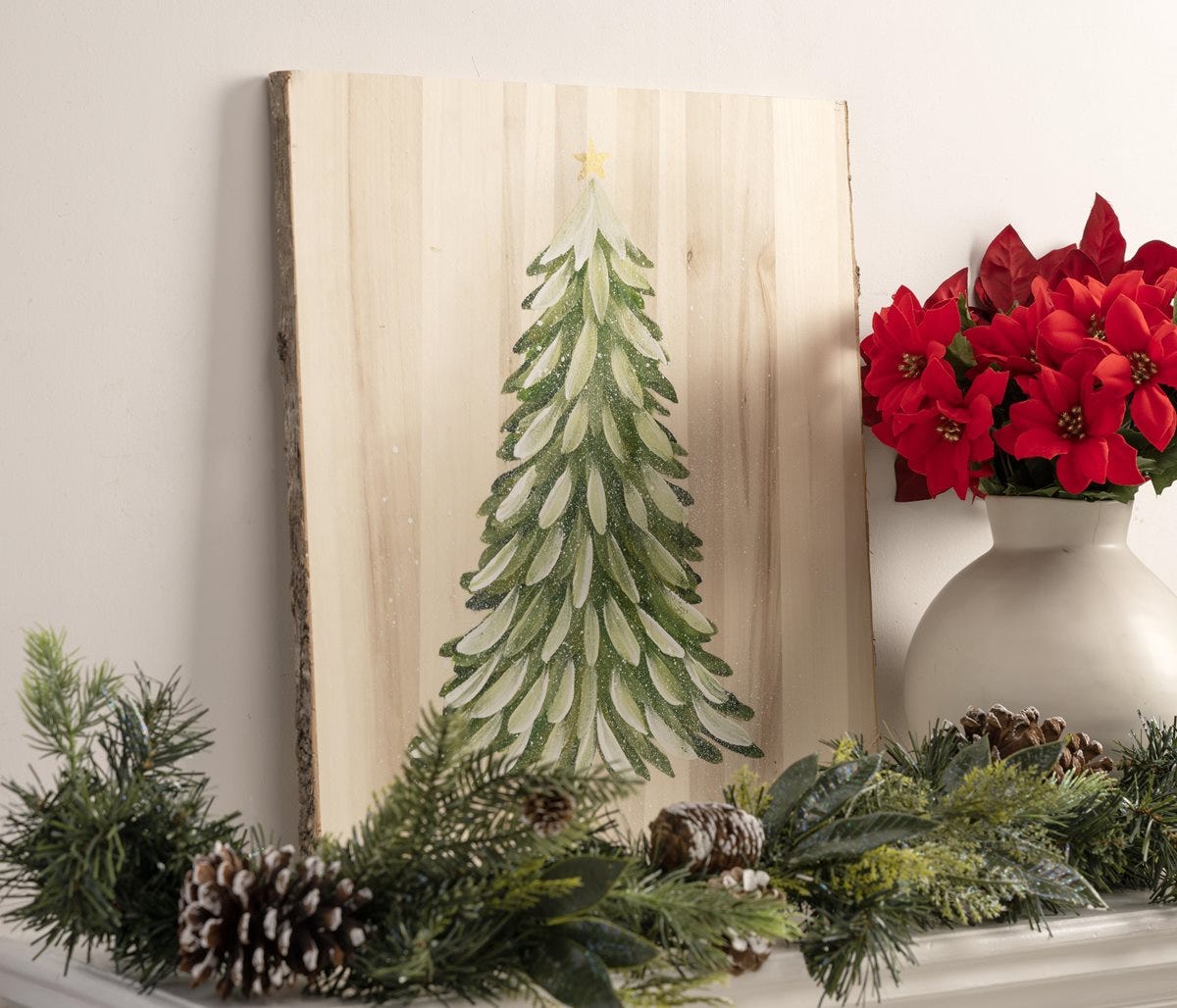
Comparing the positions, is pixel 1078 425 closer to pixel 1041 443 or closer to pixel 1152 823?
pixel 1041 443

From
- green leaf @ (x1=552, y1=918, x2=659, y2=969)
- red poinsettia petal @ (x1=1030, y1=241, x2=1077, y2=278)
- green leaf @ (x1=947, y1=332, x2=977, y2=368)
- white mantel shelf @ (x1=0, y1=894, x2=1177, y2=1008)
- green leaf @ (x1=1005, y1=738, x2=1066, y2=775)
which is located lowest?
white mantel shelf @ (x1=0, y1=894, x2=1177, y2=1008)

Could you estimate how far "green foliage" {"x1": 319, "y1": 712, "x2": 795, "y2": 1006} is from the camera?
0.55m

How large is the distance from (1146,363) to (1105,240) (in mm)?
214

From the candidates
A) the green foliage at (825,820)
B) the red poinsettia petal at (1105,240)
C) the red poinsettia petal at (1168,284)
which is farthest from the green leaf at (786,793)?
the red poinsettia petal at (1105,240)

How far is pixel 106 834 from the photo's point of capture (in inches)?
22.5

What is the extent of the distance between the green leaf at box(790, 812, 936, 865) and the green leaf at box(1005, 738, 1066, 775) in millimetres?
124

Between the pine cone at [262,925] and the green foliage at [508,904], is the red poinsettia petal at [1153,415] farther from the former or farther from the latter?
the pine cone at [262,925]

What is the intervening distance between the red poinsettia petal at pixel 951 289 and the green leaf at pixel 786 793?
490 millimetres

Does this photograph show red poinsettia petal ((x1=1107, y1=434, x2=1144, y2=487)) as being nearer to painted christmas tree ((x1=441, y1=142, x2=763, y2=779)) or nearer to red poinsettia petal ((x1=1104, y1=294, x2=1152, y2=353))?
red poinsettia petal ((x1=1104, y1=294, x2=1152, y2=353))

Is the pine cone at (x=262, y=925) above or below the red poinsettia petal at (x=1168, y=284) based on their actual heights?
below

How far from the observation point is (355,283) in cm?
91

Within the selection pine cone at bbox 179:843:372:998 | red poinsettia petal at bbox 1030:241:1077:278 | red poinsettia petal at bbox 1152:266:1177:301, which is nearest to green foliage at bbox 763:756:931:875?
pine cone at bbox 179:843:372:998

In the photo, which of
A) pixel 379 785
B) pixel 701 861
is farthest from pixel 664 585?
pixel 701 861

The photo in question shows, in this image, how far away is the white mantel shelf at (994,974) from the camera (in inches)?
25.1
